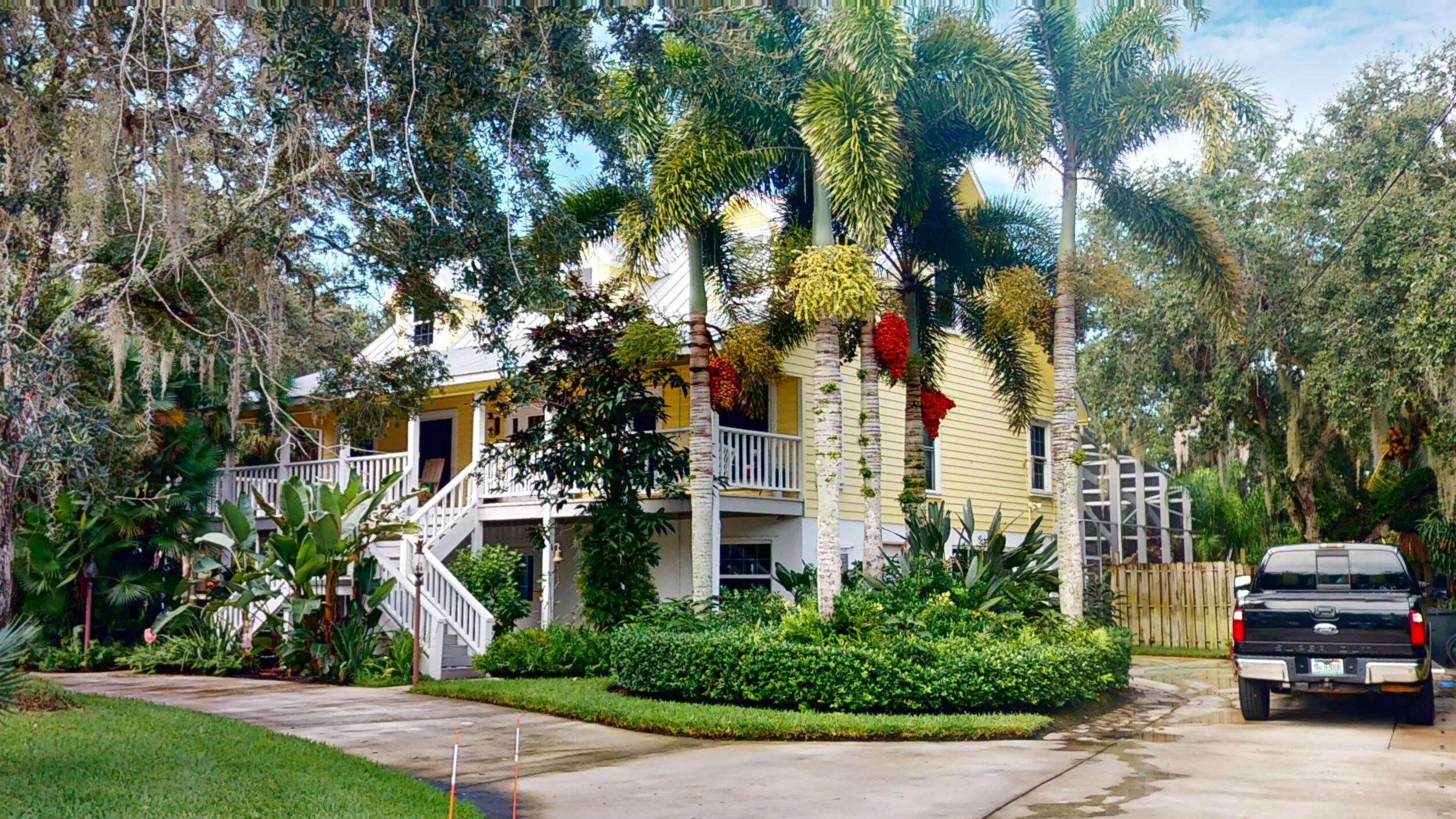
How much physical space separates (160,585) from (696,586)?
923cm

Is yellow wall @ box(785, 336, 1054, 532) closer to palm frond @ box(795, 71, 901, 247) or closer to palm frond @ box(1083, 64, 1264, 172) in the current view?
palm frond @ box(795, 71, 901, 247)

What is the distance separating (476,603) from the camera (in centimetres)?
1692

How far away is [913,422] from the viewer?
16.9 m

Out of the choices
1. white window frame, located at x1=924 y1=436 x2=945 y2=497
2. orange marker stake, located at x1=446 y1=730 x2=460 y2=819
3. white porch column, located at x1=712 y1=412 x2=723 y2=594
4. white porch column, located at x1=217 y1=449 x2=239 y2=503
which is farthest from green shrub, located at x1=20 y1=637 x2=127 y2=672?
white window frame, located at x1=924 y1=436 x2=945 y2=497

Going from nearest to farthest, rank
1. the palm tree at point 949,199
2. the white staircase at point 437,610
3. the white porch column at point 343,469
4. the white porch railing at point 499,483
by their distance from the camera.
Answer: the palm tree at point 949,199
the white staircase at point 437,610
the white porch railing at point 499,483
the white porch column at point 343,469

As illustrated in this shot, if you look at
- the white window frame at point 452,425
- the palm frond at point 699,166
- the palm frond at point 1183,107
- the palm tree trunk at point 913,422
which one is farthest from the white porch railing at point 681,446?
the palm frond at point 1183,107

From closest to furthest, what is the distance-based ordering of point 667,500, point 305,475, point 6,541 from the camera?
point 6,541, point 667,500, point 305,475

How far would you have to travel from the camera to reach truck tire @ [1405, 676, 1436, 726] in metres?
12.0

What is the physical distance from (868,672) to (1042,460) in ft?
50.1

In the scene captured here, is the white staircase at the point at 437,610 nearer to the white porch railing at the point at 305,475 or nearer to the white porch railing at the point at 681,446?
the white porch railing at the point at 681,446

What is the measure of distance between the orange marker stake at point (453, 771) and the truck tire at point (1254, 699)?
7.69 meters

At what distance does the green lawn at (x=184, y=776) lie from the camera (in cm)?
726

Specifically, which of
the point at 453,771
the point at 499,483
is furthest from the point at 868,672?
the point at 499,483

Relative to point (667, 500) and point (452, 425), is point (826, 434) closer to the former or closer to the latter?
point (667, 500)
